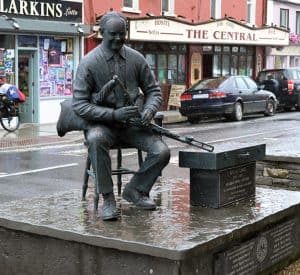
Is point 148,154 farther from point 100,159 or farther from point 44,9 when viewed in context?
point 44,9

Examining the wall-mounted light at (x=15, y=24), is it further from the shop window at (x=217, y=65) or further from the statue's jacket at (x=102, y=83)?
the statue's jacket at (x=102, y=83)

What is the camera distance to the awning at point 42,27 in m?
18.6

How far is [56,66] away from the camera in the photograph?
837 inches

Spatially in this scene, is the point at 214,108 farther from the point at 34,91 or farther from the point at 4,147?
the point at 4,147

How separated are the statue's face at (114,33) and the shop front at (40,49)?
13723mm

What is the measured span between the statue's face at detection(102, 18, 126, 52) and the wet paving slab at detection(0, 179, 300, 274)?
135 centimetres

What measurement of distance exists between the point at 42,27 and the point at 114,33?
1486 cm

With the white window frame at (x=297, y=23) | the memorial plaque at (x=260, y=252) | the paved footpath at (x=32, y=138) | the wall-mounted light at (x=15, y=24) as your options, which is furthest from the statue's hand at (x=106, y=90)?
the white window frame at (x=297, y=23)

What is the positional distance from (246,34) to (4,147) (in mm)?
16047

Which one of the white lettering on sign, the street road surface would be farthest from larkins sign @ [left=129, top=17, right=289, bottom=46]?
the street road surface

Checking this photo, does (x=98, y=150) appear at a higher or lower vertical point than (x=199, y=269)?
higher

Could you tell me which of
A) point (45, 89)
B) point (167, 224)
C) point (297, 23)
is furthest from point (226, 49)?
point (167, 224)

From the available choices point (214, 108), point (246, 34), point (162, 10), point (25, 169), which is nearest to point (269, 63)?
point (246, 34)

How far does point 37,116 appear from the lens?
20609 mm
